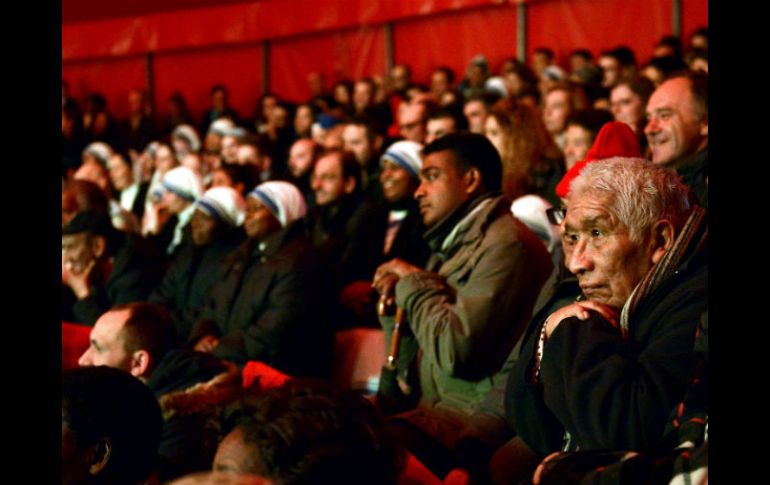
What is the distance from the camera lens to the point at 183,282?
6293 millimetres

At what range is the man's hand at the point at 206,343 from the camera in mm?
5211

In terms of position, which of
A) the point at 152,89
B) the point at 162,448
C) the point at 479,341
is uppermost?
the point at 152,89

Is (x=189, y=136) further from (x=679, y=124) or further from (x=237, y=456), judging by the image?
(x=237, y=456)

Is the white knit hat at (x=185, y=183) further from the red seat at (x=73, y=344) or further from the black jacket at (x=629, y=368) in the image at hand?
the black jacket at (x=629, y=368)

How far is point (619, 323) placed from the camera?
8.60 feet

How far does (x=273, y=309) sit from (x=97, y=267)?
1.43 metres

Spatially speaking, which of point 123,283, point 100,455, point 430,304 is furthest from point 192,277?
point 100,455

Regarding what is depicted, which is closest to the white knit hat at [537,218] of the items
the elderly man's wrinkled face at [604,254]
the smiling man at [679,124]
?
the smiling man at [679,124]

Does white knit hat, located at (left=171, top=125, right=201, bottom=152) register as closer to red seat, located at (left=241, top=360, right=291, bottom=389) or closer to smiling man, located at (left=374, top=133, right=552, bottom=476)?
smiling man, located at (left=374, top=133, right=552, bottom=476)

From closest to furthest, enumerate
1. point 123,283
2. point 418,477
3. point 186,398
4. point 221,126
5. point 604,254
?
point 418,477 → point 604,254 → point 186,398 → point 123,283 → point 221,126

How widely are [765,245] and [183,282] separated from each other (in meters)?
4.72

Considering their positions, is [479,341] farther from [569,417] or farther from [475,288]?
[569,417]

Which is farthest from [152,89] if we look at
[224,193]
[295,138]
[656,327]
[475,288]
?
[656,327]

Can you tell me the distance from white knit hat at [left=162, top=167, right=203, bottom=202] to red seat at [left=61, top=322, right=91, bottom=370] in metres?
2.94
